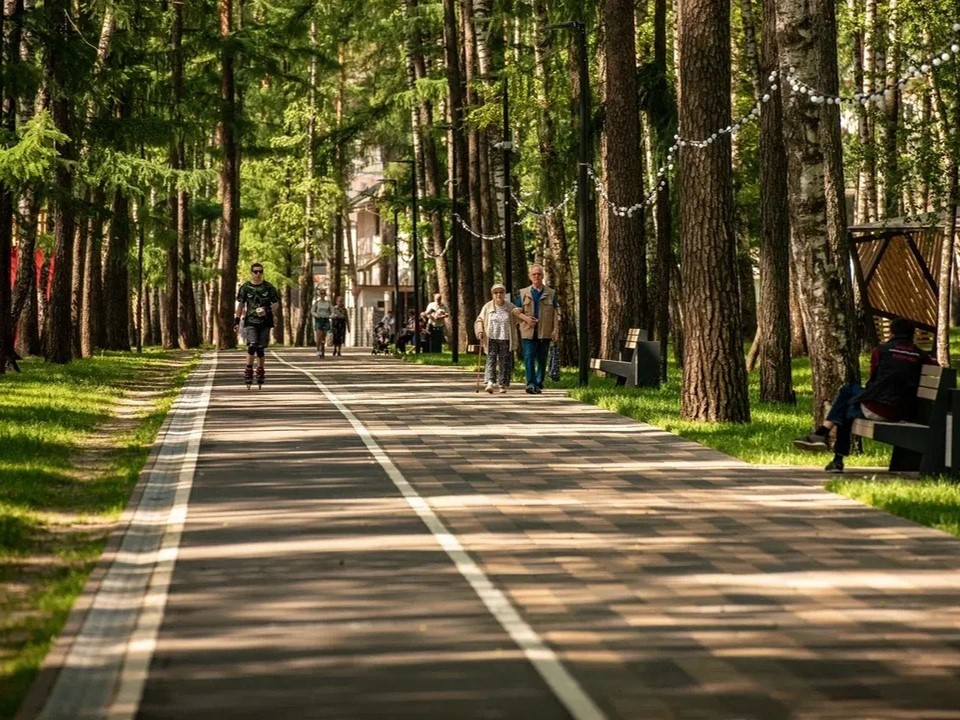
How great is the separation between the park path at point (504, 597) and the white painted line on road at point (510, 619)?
0.02 metres

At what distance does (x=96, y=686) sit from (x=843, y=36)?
2573 inches

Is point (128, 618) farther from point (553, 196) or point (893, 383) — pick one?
point (553, 196)

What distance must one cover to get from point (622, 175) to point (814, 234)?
14.5m

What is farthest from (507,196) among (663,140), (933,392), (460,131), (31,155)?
(933,392)

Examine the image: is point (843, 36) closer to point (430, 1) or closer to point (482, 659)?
point (430, 1)

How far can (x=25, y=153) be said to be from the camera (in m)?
33.3

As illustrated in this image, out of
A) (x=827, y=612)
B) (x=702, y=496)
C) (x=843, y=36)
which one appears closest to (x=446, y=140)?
(x=843, y=36)

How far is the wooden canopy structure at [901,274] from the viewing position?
48.8 m

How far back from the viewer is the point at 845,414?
1809cm

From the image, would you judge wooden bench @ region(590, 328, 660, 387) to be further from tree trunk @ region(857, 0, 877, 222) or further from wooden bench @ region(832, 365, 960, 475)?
wooden bench @ region(832, 365, 960, 475)

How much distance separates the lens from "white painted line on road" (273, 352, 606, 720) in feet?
27.2

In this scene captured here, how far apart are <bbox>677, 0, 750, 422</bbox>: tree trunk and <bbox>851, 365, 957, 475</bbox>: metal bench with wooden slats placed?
293 inches

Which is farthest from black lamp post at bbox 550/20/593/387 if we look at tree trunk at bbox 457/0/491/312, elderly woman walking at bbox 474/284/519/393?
tree trunk at bbox 457/0/491/312

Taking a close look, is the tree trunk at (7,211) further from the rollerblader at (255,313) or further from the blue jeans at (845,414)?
the blue jeans at (845,414)
